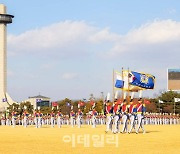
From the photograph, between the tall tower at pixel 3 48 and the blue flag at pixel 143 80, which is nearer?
the blue flag at pixel 143 80

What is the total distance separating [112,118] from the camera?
29.6 meters

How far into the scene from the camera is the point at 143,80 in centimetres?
3694

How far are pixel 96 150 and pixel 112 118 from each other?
12783 millimetres

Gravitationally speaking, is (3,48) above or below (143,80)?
above

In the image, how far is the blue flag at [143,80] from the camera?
36428mm

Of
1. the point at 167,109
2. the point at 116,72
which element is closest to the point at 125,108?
the point at 116,72

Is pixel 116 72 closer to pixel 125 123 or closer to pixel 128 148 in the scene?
pixel 125 123

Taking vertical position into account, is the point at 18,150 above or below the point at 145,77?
below

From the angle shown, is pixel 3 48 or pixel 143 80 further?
pixel 3 48

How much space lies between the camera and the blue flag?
36.4 metres

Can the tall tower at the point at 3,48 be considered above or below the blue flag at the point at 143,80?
above

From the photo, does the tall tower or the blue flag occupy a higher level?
the tall tower

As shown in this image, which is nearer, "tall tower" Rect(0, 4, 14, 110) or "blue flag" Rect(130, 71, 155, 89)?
"blue flag" Rect(130, 71, 155, 89)

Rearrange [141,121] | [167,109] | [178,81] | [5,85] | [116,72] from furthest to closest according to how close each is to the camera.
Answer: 1. [178,81]
2. [5,85]
3. [167,109]
4. [116,72]
5. [141,121]
